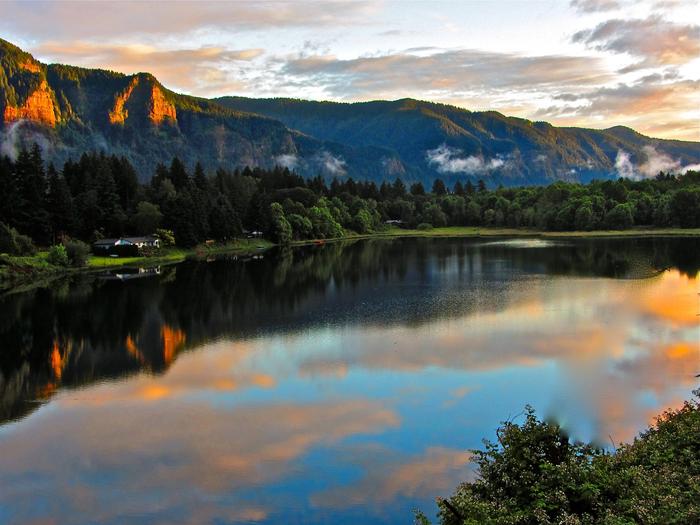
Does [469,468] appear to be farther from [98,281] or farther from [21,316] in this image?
[98,281]

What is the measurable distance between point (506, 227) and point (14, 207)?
13133 cm

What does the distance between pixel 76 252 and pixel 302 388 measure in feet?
218

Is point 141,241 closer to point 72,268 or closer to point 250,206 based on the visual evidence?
point 72,268

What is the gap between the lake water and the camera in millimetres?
19984

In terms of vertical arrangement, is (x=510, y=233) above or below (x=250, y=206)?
below

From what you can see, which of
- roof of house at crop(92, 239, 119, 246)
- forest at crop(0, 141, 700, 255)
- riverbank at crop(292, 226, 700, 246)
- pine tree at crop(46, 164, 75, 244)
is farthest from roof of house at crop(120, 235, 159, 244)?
riverbank at crop(292, 226, 700, 246)

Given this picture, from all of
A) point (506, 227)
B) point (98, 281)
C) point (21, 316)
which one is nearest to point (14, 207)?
point (98, 281)

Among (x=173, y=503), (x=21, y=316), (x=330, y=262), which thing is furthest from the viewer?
(x=330, y=262)

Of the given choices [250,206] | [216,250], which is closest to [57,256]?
[216,250]

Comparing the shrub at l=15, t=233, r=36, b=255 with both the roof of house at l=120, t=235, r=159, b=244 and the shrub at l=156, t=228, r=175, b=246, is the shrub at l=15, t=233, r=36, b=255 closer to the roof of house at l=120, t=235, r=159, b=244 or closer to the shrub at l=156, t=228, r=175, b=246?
the roof of house at l=120, t=235, r=159, b=244

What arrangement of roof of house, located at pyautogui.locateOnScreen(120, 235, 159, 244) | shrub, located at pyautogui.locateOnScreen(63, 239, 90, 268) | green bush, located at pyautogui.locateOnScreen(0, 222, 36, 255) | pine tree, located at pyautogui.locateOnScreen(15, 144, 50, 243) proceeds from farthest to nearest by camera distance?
roof of house, located at pyautogui.locateOnScreen(120, 235, 159, 244) → pine tree, located at pyautogui.locateOnScreen(15, 144, 50, 243) → shrub, located at pyautogui.locateOnScreen(63, 239, 90, 268) → green bush, located at pyautogui.locateOnScreen(0, 222, 36, 255)

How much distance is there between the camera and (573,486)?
1342 cm

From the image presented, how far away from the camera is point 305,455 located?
878 inches

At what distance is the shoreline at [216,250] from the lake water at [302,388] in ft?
53.0
